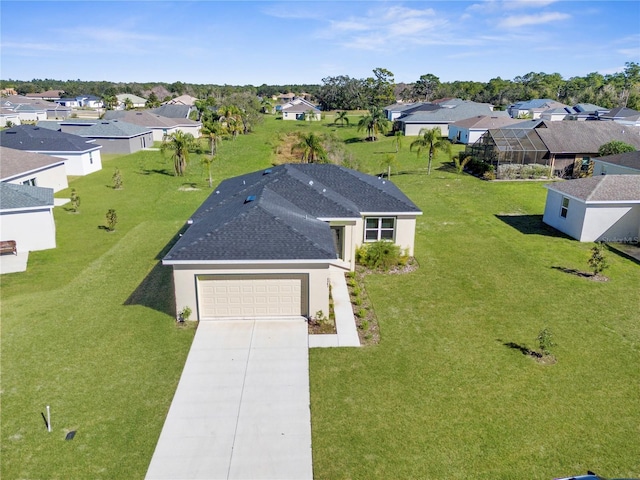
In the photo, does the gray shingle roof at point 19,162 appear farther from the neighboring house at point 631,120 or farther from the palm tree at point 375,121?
the neighboring house at point 631,120

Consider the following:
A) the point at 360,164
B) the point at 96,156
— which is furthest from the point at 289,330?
the point at 96,156

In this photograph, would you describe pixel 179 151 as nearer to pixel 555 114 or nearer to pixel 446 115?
pixel 446 115

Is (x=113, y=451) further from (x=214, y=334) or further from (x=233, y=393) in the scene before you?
(x=214, y=334)

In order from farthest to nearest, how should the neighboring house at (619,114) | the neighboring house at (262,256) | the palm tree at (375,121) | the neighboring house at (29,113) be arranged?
1. the neighboring house at (29,113)
2. the neighboring house at (619,114)
3. the palm tree at (375,121)
4. the neighboring house at (262,256)

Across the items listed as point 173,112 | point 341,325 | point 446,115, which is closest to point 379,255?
point 341,325

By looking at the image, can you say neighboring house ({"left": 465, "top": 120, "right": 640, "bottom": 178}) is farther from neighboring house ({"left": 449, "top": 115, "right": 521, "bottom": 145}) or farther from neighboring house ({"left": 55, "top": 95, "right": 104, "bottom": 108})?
neighboring house ({"left": 55, "top": 95, "right": 104, "bottom": 108})

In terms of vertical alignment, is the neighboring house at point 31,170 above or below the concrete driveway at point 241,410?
above

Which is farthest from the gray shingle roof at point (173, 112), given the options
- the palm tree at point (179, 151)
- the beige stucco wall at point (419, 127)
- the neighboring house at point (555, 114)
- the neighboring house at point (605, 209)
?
the neighboring house at point (605, 209)
